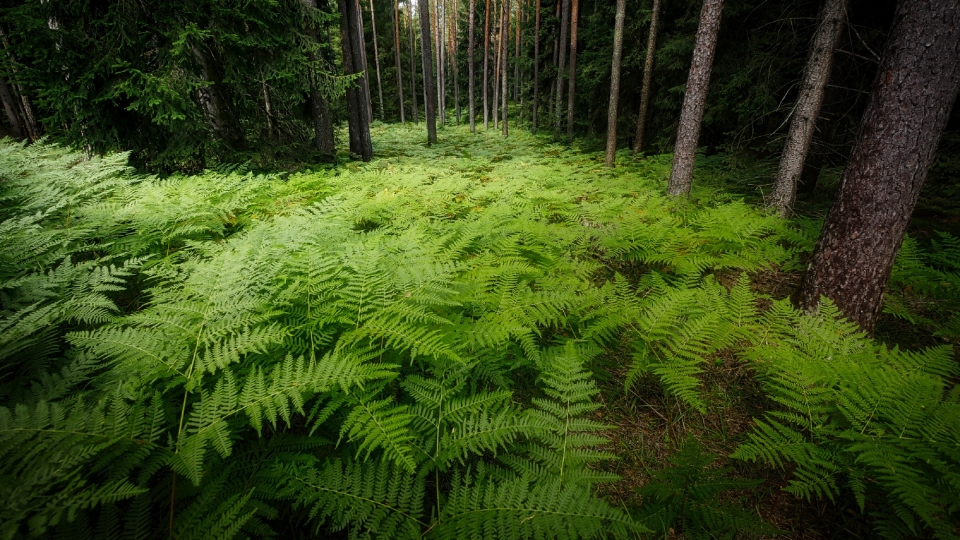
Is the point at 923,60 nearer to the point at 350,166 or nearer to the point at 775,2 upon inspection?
the point at 775,2

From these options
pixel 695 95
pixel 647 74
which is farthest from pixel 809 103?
pixel 647 74

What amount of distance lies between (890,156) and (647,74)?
1007 cm

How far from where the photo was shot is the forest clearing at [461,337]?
1412mm

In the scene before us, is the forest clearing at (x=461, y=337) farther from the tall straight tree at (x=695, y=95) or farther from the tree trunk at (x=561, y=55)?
the tree trunk at (x=561, y=55)

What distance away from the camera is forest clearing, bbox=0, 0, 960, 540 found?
1412 mm

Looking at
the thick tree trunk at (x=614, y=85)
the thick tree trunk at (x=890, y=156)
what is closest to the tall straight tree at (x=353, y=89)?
the thick tree trunk at (x=614, y=85)

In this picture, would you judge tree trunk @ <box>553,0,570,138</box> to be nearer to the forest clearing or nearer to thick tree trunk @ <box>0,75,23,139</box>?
the forest clearing

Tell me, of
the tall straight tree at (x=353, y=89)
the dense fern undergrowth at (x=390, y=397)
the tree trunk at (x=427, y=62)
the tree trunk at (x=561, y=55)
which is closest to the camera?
the dense fern undergrowth at (x=390, y=397)

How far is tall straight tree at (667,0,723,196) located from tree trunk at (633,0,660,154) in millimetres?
5482

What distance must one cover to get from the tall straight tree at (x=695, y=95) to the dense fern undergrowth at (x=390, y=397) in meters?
3.59

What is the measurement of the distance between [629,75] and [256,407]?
15.4 meters

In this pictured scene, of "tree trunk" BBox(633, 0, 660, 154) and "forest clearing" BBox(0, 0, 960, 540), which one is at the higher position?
"tree trunk" BBox(633, 0, 660, 154)

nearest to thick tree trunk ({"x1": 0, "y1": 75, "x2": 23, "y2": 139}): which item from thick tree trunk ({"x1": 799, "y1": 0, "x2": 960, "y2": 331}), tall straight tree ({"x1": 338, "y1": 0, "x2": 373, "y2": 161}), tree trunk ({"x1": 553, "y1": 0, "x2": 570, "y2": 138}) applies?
tall straight tree ({"x1": 338, "y1": 0, "x2": 373, "y2": 161})

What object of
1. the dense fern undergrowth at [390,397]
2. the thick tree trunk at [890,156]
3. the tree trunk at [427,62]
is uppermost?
the tree trunk at [427,62]
